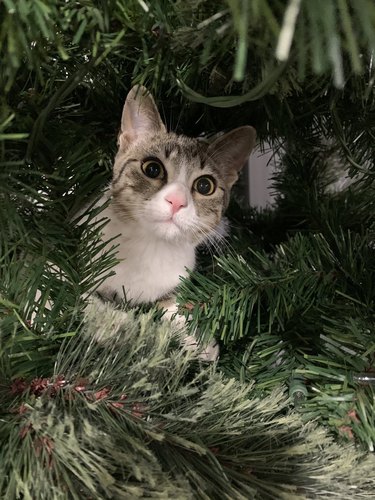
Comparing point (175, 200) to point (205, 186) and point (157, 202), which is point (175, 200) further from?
point (205, 186)

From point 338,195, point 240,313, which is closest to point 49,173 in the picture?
point 240,313

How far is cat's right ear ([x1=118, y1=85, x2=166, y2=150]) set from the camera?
72cm

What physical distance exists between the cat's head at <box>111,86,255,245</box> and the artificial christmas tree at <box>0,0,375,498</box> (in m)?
0.17

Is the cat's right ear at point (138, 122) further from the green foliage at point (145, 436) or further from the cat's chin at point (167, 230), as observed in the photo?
the green foliage at point (145, 436)

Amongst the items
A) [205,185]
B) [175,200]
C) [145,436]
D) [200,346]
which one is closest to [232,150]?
[205,185]

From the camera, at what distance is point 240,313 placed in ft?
1.77

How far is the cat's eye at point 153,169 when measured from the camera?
2.57 ft

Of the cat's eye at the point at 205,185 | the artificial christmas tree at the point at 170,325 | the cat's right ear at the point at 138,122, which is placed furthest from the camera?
the cat's eye at the point at 205,185

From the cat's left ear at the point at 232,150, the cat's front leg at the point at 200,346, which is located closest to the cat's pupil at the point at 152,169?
the cat's left ear at the point at 232,150

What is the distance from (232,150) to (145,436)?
62 cm

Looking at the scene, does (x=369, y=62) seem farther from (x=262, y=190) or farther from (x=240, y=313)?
(x=262, y=190)

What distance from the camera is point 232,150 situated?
86 cm

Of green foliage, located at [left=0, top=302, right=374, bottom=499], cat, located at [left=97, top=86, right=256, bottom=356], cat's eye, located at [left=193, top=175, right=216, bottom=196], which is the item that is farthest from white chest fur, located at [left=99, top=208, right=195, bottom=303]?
green foliage, located at [left=0, top=302, right=374, bottom=499]

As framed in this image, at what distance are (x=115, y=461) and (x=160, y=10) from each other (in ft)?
1.00
